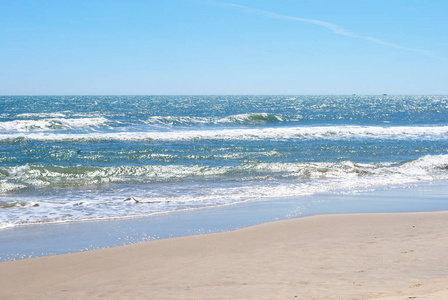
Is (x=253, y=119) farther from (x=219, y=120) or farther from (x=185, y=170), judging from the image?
(x=185, y=170)

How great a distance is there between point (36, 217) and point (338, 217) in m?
6.77

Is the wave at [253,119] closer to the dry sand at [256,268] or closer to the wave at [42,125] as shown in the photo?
the wave at [42,125]

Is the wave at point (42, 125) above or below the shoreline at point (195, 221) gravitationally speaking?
above

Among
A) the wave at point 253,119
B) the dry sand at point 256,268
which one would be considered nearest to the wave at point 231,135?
the wave at point 253,119

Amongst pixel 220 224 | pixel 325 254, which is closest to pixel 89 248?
pixel 220 224

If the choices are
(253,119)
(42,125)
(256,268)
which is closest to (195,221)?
(256,268)

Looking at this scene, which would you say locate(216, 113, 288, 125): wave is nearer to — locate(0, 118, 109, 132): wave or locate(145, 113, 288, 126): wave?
locate(145, 113, 288, 126): wave

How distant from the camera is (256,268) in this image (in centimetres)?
630

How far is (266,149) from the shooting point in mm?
24125

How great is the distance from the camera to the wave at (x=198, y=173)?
1589cm

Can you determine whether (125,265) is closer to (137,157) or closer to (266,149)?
(137,157)

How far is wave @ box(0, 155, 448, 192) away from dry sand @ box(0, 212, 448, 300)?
800 cm

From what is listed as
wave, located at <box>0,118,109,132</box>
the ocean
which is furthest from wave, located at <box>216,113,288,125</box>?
the ocean

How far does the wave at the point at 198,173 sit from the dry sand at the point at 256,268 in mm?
8001
